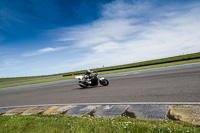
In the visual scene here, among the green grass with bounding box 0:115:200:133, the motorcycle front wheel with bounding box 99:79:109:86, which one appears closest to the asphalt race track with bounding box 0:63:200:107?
the motorcycle front wheel with bounding box 99:79:109:86

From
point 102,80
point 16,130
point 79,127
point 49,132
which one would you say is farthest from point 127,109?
point 102,80

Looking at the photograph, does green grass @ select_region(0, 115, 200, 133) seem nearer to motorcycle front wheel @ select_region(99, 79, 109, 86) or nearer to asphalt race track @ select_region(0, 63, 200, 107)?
asphalt race track @ select_region(0, 63, 200, 107)

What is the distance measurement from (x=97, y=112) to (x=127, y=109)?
923 millimetres

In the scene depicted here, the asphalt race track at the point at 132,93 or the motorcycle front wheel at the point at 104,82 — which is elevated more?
the motorcycle front wheel at the point at 104,82

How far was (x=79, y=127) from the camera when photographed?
3.11 metres

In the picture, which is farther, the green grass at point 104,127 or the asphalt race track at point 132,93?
the asphalt race track at point 132,93

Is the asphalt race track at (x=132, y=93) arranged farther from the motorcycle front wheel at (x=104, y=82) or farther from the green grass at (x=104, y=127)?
the green grass at (x=104, y=127)

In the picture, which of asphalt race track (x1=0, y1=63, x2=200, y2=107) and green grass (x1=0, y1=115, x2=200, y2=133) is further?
asphalt race track (x1=0, y1=63, x2=200, y2=107)

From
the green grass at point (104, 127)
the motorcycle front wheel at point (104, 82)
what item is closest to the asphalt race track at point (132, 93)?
the motorcycle front wheel at point (104, 82)

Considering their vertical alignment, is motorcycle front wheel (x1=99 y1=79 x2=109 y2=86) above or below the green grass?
above

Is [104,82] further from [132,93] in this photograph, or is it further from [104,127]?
[104,127]

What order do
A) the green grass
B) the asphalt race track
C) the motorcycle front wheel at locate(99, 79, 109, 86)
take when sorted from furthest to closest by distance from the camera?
the motorcycle front wheel at locate(99, 79, 109, 86) → the asphalt race track → the green grass

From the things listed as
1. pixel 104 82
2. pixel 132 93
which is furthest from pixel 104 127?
pixel 104 82

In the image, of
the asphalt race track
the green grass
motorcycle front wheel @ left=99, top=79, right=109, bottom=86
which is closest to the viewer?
the green grass
